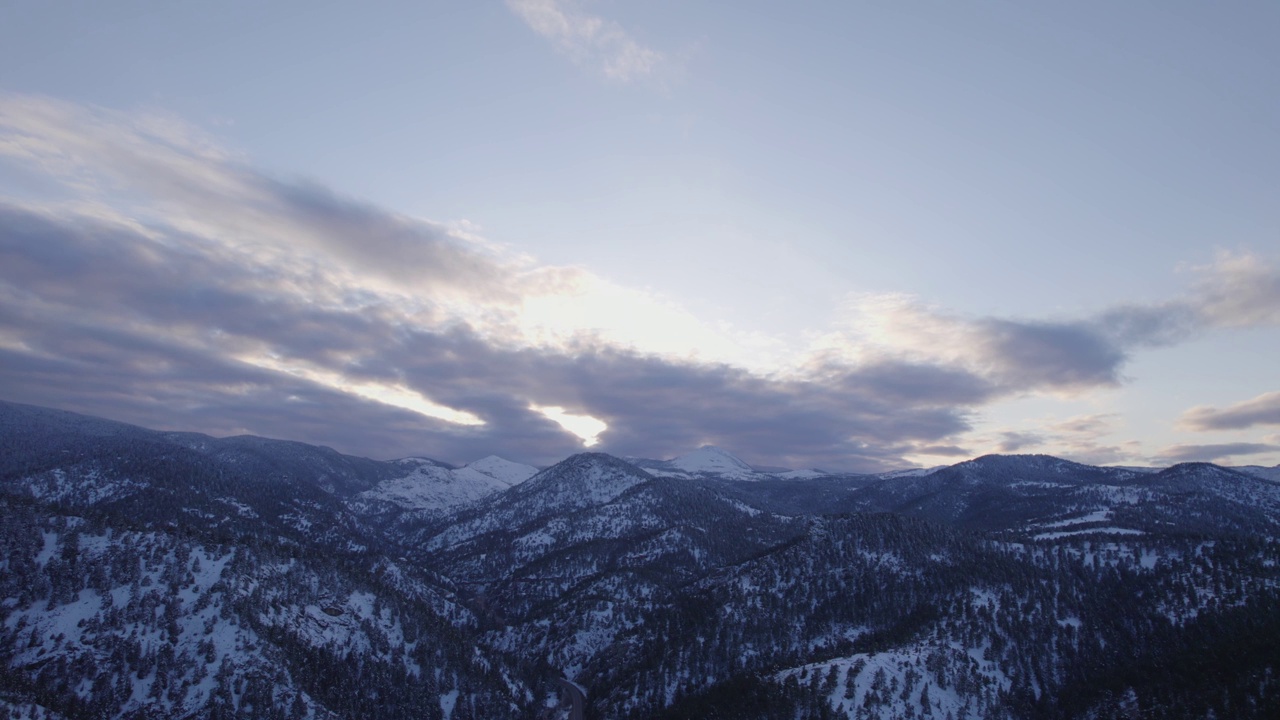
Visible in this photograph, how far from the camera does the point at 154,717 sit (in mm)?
155000

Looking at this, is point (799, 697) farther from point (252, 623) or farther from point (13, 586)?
point (13, 586)

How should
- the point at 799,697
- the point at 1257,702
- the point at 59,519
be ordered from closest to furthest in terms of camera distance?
the point at 1257,702 → the point at 799,697 → the point at 59,519

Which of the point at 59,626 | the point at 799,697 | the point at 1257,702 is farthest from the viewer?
the point at 799,697

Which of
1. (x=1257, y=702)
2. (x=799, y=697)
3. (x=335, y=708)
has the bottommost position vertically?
(x=335, y=708)

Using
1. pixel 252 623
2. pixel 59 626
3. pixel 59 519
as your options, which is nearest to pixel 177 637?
pixel 252 623

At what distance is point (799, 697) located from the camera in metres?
179


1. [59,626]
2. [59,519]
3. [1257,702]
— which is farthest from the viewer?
[59,519]

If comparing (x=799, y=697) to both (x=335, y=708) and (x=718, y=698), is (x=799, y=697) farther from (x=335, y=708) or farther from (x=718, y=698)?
(x=335, y=708)

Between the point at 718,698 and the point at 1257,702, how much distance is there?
138594 mm

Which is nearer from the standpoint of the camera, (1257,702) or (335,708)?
(1257,702)

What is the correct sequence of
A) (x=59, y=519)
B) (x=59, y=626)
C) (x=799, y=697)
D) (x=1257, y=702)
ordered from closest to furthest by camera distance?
(x=1257, y=702), (x=59, y=626), (x=799, y=697), (x=59, y=519)

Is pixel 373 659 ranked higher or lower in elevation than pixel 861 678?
lower

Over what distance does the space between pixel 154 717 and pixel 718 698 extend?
15607cm

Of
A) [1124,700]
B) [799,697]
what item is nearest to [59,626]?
[799,697]
